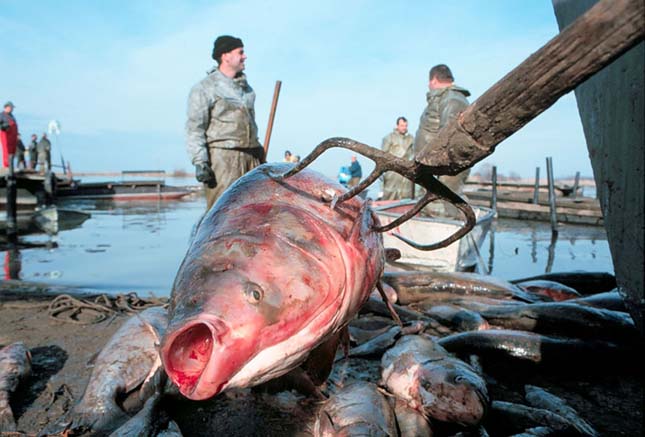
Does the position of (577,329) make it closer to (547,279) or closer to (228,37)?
(547,279)

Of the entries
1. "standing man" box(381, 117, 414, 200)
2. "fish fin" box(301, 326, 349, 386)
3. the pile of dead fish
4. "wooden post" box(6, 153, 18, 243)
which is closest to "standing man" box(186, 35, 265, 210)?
the pile of dead fish

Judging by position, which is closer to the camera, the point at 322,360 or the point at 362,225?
the point at 362,225

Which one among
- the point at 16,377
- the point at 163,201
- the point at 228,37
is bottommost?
the point at 163,201

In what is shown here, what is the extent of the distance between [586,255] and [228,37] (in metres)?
8.67

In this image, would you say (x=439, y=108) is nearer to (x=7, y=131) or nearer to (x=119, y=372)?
(x=119, y=372)

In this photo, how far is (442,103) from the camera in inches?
306

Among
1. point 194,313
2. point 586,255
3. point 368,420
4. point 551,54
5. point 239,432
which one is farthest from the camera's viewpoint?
point 586,255

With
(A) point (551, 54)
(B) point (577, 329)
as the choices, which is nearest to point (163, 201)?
(B) point (577, 329)

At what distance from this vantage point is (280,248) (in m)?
1.54

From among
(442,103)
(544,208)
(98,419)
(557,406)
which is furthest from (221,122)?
(544,208)

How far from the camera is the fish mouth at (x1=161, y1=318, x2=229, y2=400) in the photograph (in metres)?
1.29

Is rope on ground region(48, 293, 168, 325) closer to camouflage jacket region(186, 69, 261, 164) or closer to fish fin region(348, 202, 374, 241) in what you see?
camouflage jacket region(186, 69, 261, 164)

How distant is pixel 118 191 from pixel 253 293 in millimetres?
28601

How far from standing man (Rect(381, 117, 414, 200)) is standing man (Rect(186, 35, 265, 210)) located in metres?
6.50
